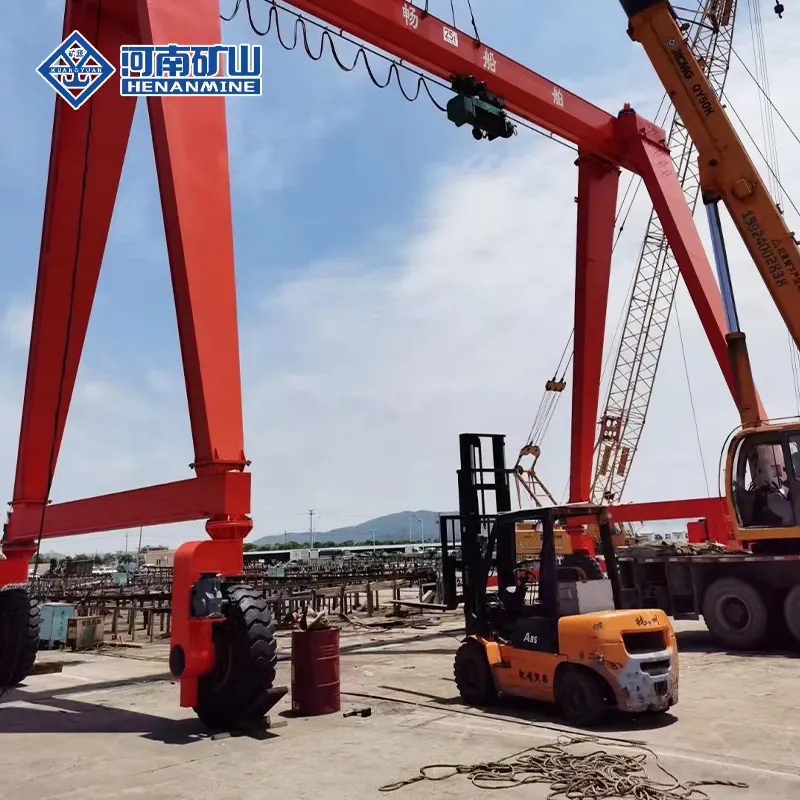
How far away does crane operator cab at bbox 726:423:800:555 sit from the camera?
11.4 metres

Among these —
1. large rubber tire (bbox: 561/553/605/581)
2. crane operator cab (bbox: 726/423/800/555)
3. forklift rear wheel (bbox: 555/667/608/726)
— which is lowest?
forklift rear wheel (bbox: 555/667/608/726)

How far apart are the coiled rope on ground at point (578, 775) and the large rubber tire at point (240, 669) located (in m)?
2.00

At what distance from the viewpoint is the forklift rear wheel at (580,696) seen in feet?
22.2

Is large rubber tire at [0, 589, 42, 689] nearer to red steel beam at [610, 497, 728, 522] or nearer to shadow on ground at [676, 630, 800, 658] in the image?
shadow on ground at [676, 630, 800, 658]

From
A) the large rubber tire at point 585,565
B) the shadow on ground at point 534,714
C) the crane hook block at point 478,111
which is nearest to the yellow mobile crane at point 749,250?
the crane hook block at point 478,111

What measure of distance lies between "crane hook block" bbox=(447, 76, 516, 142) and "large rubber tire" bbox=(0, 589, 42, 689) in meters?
11.6

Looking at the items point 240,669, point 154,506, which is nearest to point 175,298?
point 154,506

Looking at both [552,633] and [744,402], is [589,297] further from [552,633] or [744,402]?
[552,633]

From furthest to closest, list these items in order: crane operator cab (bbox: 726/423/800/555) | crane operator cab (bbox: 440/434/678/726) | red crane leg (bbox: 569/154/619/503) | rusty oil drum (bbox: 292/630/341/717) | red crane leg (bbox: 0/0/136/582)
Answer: red crane leg (bbox: 569/154/619/503) → crane operator cab (bbox: 726/423/800/555) → red crane leg (bbox: 0/0/136/582) → rusty oil drum (bbox: 292/630/341/717) → crane operator cab (bbox: 440/434/678/726)

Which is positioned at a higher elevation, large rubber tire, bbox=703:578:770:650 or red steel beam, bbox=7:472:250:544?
red steel beam, bbox=7:472:250:544

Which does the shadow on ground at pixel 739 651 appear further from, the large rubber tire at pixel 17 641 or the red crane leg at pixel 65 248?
the red crane leg at pixel 65 248

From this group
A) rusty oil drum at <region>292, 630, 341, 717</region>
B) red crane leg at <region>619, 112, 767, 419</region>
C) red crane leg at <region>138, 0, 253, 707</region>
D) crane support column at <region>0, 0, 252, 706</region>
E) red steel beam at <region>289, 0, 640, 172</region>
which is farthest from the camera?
red crane leg at <region>619, 112, 767, 419</region>

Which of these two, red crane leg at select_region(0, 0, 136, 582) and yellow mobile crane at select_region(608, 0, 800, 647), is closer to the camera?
red crane leg at select_region(0, 0, 136, 582)

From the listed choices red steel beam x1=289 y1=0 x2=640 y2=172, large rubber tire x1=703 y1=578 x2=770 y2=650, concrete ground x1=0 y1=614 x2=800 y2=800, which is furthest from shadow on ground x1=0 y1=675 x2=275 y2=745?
red steel beam x1=289 y1=0 x2=640 y2=172
